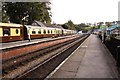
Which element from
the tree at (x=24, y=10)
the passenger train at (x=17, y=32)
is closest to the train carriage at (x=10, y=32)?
the passenger train at (x=17, y=32)

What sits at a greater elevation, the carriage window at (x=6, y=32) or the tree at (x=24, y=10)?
the tree at (x=24, y=10)

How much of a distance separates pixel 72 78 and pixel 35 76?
1790 millimetres

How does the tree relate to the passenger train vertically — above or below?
above

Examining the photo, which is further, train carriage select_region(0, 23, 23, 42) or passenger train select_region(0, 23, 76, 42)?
passenger train select_region(0, 23, 76, 42)

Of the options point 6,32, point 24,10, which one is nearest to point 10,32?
point 6,32

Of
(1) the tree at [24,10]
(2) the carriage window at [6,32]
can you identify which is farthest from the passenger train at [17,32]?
(1) the tree at [24,10]

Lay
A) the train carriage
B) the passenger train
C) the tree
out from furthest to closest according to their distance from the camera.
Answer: the tree → the passenger train → the train carriage

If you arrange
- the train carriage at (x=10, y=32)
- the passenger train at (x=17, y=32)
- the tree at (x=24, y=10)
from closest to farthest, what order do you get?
the train carriage at (x=10, y=32), the passenger train at (x=17, y=32), the tree at (x=24, y=10)

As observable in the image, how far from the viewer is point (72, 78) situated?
8195mm

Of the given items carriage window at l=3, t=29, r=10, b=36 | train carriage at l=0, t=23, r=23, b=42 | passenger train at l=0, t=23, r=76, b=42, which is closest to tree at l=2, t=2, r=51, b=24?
passenger train at l=0, t=23, r=76, b=42

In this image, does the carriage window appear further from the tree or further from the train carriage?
the tree

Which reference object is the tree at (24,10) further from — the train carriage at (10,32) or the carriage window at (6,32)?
the carriage window at (6,32)

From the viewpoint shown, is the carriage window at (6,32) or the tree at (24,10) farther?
the tree at (24,10)

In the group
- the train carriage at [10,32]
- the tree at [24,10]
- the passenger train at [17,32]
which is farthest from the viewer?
the tree at [24,10]
